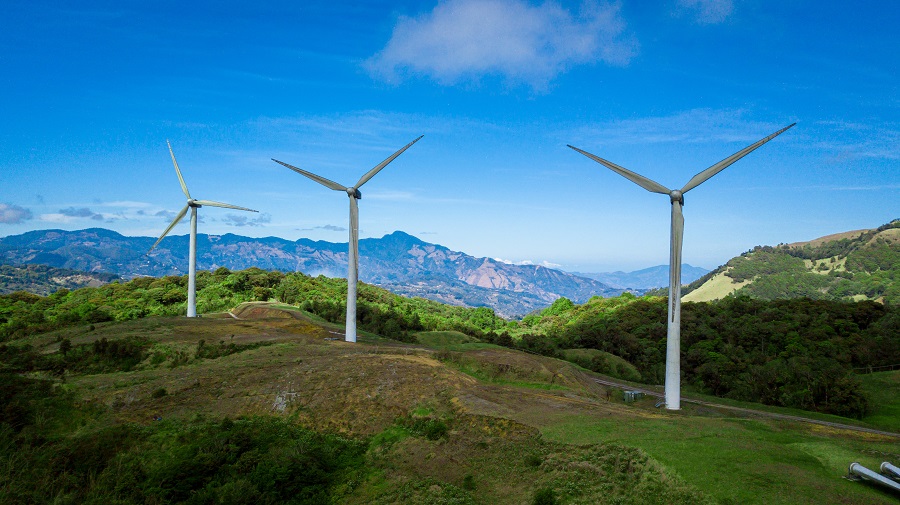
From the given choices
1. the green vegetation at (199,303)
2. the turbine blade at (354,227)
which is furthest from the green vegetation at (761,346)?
the turbine blade at (354,227)

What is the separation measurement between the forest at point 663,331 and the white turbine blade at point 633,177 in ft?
90.4

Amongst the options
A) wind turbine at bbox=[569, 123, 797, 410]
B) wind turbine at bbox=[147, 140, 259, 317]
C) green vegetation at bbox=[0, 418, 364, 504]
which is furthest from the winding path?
wind turbine at bbox=[147, 140, 259, 317]

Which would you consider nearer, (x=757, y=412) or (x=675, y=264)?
(x=675, y=264)

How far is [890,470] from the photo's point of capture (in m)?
18.1

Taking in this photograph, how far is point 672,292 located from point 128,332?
2125 inches

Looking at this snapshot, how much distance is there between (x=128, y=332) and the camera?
56500 millimetres

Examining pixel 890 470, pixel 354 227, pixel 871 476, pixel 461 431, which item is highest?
pixel 354 227

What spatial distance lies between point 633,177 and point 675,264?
23.6ft

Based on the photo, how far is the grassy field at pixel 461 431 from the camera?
2045cm

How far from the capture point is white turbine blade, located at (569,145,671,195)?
3759cm

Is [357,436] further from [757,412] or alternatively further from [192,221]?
[192,221]

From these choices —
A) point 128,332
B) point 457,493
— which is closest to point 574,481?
point 457,493

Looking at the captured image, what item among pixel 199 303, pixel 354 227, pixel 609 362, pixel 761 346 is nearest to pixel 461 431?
pixel 354 227

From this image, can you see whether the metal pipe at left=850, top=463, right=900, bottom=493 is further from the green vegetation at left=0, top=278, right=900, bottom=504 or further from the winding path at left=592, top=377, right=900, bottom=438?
the winding path at left=592, top=377, right=900, bottom=438
